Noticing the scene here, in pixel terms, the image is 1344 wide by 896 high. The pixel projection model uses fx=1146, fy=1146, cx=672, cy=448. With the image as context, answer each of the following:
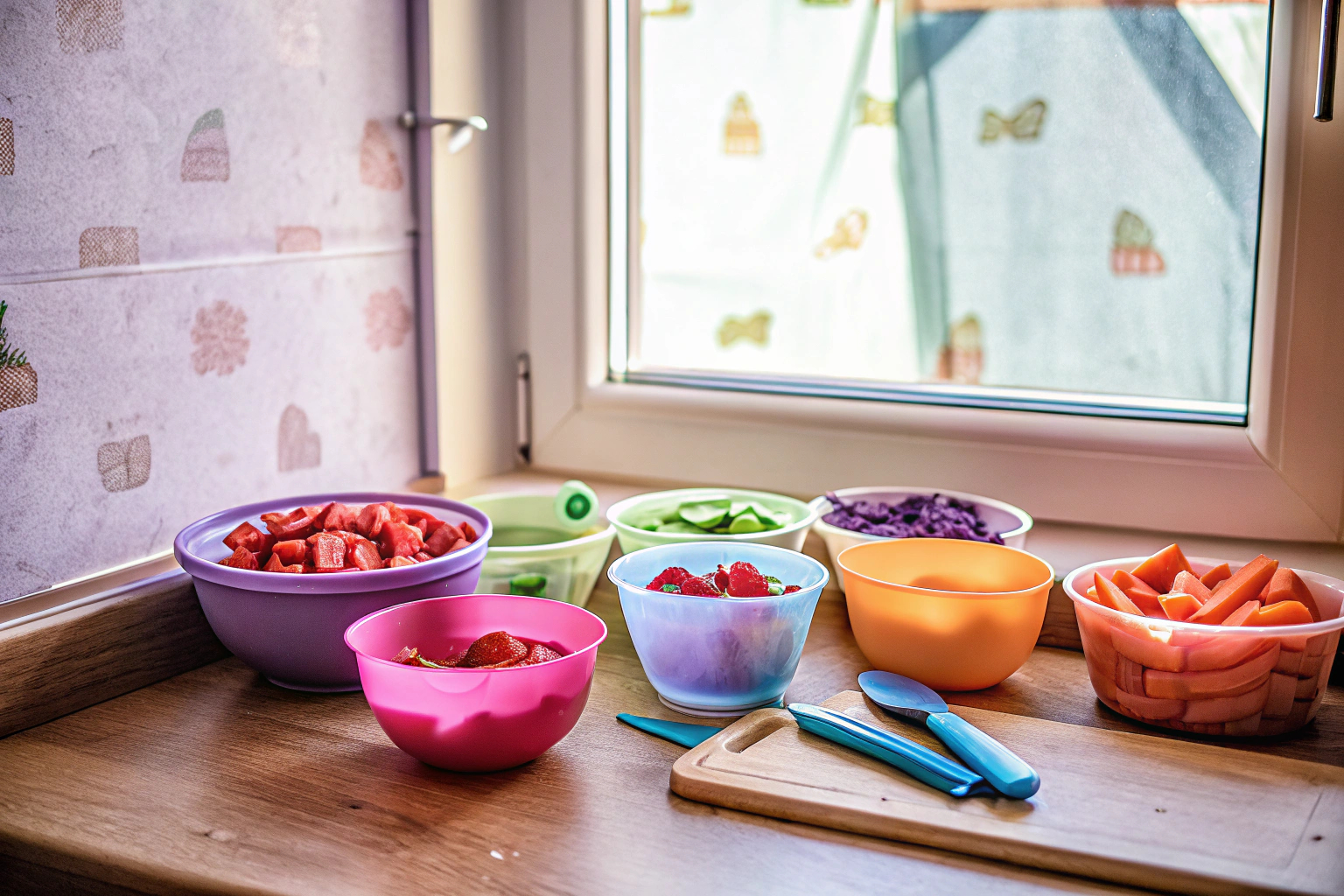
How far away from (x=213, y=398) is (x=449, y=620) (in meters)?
0.34

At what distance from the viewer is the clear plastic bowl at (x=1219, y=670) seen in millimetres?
803

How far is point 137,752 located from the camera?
830 mm

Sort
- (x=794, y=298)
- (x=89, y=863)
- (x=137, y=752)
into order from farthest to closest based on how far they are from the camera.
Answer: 1. (x=794, y=298)
2. (x=137, y=752)
3. (x=89, y=863)

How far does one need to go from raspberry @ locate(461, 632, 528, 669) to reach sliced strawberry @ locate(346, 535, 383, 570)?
0.44ft

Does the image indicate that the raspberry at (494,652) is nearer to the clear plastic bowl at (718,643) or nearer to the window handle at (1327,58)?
the clear plastic bowl at (718,643)

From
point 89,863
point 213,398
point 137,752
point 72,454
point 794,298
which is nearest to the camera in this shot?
point 89,863

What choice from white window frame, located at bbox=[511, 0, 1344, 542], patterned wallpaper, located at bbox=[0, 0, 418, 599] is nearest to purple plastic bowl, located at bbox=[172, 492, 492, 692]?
patterned wallpaper, located at bbox=[0, 0, 418, 599]

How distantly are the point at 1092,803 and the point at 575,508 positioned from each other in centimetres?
58

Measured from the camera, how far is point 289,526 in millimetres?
943

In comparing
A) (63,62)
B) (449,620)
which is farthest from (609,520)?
(63,62)

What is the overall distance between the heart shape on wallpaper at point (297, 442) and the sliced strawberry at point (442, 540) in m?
0.25

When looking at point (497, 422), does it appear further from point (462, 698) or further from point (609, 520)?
point (462, 698)

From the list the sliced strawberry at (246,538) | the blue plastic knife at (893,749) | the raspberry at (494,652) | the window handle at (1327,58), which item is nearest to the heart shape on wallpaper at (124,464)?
the sliced strawberry at (246,538)

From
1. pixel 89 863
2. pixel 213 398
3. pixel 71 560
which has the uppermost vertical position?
pixel 213 398
